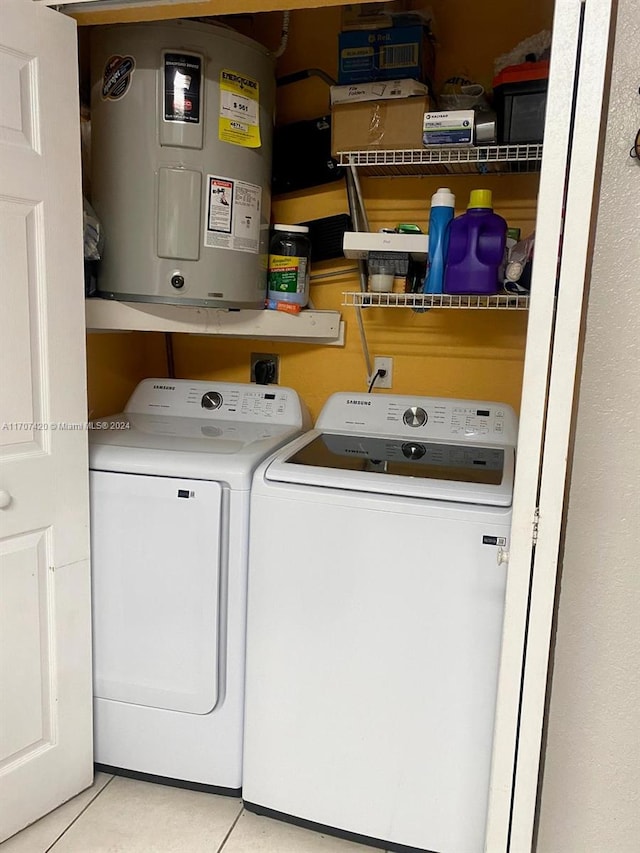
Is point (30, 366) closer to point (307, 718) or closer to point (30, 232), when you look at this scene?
point (30, 232)

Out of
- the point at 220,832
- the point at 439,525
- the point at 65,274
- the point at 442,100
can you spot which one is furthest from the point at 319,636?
the point at 442,100

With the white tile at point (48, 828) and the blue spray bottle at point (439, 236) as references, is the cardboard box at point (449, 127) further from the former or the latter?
the white tile at point (48, 828)

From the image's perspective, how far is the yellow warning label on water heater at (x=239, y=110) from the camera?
5.81 ft

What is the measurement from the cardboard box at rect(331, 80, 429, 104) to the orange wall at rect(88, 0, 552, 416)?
10.3 inches

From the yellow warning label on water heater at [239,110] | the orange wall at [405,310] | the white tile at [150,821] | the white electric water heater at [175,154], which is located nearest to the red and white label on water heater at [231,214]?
the white electric water heater at [175,154]

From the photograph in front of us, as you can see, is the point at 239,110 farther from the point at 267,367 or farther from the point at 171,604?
the point at 171,604

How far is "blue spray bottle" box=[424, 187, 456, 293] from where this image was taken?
187cm

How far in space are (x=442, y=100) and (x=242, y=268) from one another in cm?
74

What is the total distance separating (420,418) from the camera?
204 cm

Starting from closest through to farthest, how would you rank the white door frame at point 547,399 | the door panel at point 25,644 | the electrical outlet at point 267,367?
the white door frame at point 547,399 → the door panel at point 25,644 → the electrical outlet at point 267,367

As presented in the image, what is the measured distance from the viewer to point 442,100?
1911 millimetres

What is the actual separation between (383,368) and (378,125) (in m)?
0.74

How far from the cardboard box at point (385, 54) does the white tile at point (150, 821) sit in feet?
6.70

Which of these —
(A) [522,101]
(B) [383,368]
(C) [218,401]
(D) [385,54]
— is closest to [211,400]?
(C) [218,401]
